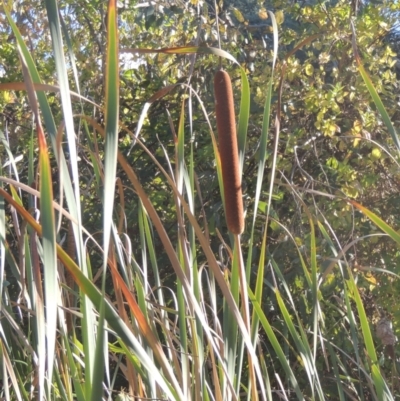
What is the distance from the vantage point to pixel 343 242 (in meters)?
2.53

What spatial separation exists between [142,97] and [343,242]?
992 millimetres

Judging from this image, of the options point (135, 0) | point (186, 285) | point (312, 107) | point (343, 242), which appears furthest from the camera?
point (135, 0)

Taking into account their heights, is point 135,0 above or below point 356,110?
above

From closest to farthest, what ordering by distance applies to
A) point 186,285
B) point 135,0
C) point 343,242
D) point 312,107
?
point 186,285 → point 312,107 → point 343,242 → point 135,0

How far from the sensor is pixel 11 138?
2555mm

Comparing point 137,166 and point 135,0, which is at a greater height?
point 135,0

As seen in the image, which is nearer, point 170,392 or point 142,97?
point 170,392

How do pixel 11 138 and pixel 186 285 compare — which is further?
pixel 11 138

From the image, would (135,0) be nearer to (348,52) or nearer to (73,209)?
(348,52)

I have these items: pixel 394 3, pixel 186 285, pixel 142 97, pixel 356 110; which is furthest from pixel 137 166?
pixel 186 285

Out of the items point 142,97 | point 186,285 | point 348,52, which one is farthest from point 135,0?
point 186,285

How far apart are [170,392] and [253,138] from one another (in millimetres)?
1965

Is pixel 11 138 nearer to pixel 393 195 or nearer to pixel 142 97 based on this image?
pixel 142 97

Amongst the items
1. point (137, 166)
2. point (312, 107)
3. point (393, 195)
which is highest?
point (312, 107)
